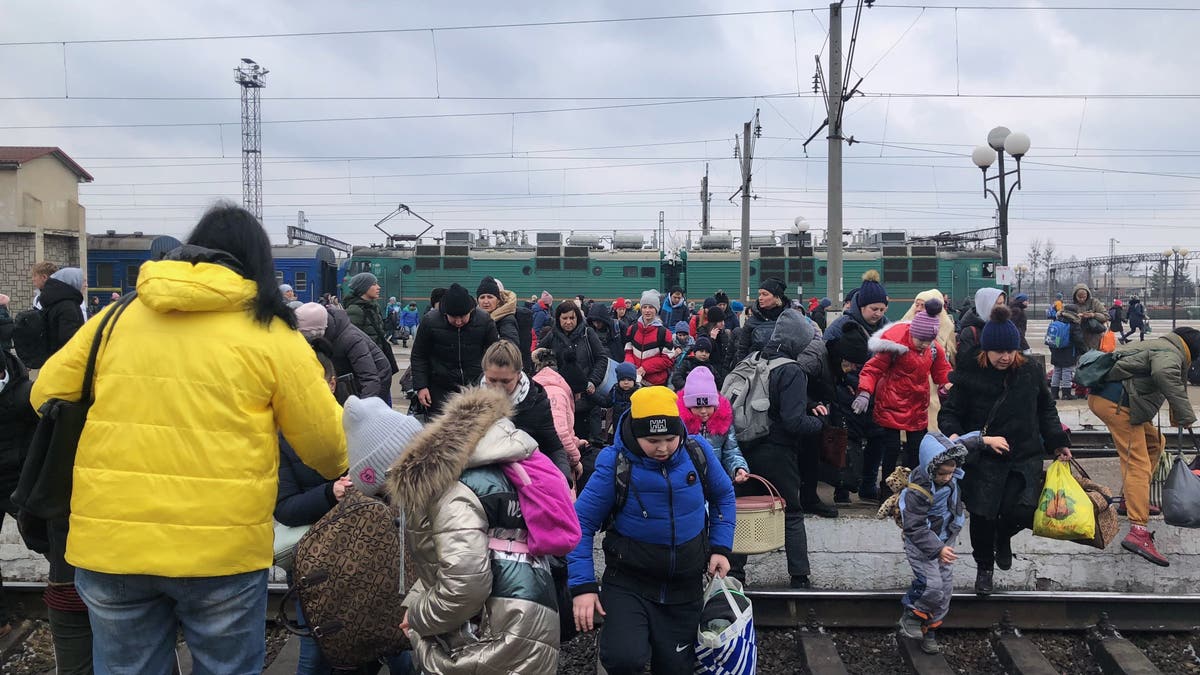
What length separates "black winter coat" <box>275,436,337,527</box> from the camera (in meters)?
3.75

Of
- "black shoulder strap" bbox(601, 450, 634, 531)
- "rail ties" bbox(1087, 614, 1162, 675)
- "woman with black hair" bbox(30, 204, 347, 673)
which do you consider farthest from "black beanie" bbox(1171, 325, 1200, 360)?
"woman with black hair" bbox(30, 204, 347, 673)

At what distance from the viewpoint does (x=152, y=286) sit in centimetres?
266

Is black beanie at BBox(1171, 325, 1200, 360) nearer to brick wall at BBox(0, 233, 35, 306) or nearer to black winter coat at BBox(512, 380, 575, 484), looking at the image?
black winter coat at BBox(512, 380, 575, 484)

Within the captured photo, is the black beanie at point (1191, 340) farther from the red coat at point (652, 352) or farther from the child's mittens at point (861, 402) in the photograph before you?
the red coat at point (652, 352)

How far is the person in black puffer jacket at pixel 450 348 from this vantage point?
271 inches

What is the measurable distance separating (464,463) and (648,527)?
1.06 metres

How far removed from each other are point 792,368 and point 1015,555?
2.14 metres

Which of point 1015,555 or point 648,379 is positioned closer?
point 1015,555

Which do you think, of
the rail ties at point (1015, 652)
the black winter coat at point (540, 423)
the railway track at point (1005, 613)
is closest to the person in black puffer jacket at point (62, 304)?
the black winter coat at point (540, 423)

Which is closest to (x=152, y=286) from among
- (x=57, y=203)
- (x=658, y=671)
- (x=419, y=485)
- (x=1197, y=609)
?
(x=419, y=485)

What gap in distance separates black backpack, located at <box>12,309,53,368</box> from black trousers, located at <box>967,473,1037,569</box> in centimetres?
715

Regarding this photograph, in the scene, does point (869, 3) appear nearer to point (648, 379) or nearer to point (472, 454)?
point (648, 379)

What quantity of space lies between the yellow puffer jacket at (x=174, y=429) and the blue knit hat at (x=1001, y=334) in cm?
432

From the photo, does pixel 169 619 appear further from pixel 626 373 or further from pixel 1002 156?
pixel 1002 156
